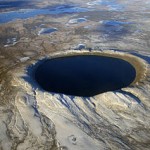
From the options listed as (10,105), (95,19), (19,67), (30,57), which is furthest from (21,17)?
(10,105)

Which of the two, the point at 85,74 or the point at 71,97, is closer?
the point at 71,97

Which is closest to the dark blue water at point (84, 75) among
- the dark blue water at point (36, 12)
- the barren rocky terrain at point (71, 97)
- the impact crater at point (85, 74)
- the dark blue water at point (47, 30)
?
the impact crater at point (85, 74)

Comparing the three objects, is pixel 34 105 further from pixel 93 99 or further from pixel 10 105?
pixel 93 99

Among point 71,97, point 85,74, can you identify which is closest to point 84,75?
point 85,74

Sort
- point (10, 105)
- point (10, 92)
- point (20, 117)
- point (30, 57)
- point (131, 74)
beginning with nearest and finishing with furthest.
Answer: point (20, 117) → point (10, 105) → point (10, 92) → point (131, 74) → point (30, 57)

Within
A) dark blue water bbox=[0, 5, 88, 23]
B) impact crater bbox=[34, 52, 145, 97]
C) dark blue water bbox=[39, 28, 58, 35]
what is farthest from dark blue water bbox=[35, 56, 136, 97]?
dark blue water bbox=[0, 5, 88, 23]

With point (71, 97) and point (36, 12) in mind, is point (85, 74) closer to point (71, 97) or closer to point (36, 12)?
point (71, 97)

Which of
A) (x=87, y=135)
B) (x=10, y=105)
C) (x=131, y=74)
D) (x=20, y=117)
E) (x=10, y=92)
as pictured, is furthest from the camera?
(x=131, y=74)

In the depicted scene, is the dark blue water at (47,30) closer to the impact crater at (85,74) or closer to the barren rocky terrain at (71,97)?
the barren rocky terrain at (71,97)
